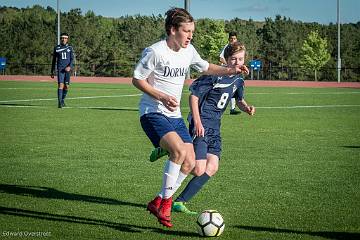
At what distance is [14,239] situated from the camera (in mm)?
5777

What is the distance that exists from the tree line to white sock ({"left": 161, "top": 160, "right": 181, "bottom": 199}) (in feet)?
210

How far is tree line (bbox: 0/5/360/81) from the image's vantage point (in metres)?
72.6

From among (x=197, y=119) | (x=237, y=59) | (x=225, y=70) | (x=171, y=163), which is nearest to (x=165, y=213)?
(x=171, y=163)

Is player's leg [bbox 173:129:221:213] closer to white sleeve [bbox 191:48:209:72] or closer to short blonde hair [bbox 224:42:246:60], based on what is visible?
white sleeve [bbox 191:48:209:72]

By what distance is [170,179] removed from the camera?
6504 millimetres

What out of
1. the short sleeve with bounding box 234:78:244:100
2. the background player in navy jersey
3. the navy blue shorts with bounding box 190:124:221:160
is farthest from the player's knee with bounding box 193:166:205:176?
the background player in navy jersey

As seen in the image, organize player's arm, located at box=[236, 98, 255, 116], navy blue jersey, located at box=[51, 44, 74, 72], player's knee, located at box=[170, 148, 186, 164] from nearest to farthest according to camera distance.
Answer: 1. player's knee, located at box=[170, 148, 186, 164]
2. player's arm, located at box=[236, 98, 255, 116]
3. navy blue jersey, located at box=[51, 44, 74, 72]

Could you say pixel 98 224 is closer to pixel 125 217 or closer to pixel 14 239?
pixel 125 217

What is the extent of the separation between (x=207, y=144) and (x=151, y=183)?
1.64 metres

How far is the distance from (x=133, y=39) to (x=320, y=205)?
74270 millimetres

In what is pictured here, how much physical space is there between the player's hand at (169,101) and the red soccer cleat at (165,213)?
87cm

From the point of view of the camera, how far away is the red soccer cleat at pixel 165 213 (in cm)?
→ 625

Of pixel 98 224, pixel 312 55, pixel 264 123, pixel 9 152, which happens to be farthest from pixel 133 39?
pixel 98 224

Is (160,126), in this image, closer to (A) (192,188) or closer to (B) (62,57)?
(A) (192,188)
